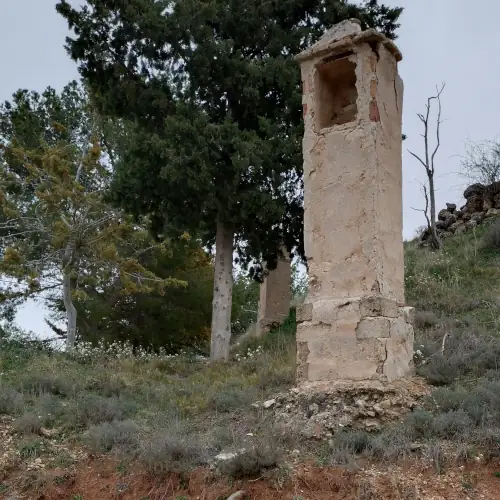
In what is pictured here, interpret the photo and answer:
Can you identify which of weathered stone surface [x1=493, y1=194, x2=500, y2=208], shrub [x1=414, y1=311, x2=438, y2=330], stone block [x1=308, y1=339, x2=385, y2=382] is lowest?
stone block [x1=308, y1=339, x2=385, y2=382]

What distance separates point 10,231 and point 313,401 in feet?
43.3

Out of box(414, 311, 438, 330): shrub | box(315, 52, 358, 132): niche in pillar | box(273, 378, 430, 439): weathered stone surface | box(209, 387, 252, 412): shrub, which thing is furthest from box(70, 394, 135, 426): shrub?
box(414, 311, 438, 330): shrub

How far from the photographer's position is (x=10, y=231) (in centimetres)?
1702

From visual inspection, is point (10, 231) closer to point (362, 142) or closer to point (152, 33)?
point (152, 33)

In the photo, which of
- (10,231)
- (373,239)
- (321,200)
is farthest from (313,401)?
(10,231)

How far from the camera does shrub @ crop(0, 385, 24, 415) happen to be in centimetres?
736

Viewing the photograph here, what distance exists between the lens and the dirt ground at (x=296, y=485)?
4676 mm

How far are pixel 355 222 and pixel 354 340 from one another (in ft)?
4.06

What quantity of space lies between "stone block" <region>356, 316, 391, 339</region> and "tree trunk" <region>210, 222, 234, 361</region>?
5.61 metres

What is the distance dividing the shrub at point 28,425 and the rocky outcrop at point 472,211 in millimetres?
12388

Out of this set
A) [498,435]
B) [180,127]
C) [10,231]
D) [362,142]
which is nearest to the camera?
[498,435]

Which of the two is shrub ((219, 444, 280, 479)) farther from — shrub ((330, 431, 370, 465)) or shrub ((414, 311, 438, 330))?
shrub ((414, 311, 438, 330))

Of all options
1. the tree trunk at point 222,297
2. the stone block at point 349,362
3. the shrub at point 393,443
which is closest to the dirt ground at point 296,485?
the shrub at point 393,443

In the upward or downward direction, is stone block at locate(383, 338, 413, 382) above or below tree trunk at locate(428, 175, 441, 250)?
below
